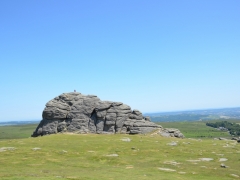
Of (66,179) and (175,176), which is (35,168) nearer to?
(66,179)

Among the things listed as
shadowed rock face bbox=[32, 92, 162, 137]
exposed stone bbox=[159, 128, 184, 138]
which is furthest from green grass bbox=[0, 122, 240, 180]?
shadowed rock face bbox=[32, 92, 162, 137]

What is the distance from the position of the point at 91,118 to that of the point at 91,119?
15.3 inches

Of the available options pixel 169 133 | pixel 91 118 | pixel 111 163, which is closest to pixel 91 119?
pixel 91 118

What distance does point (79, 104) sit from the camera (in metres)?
86.2

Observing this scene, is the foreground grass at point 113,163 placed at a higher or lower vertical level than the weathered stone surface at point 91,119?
lower

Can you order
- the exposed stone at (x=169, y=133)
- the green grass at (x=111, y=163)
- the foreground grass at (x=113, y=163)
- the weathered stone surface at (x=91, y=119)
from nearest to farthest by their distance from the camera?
the green grass at (x=111, y=163) → the foreground grass at (x=113, y=163) → the exposed stone at (x=169, y=133) → the weathered stone surface at (x=91, y=119)

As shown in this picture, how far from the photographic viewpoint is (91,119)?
8438 cm

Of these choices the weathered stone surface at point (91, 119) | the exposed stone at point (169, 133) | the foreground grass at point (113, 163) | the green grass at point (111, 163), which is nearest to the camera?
the green grass at point (111, 163)

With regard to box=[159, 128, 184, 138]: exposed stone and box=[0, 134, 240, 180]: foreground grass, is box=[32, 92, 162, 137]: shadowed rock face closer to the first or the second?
box=[159, 128, 184, 138]: exposed stone

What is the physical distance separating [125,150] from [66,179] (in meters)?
26.4

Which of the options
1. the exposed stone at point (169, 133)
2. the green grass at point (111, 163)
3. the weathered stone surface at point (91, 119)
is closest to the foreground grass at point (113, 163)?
the green grass at point (111, 163)

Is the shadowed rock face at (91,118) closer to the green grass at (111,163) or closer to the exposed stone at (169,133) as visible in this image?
the exposed stone at (169,133)

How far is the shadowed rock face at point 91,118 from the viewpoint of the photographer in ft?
269

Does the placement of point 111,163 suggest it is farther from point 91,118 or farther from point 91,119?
point 91,118
